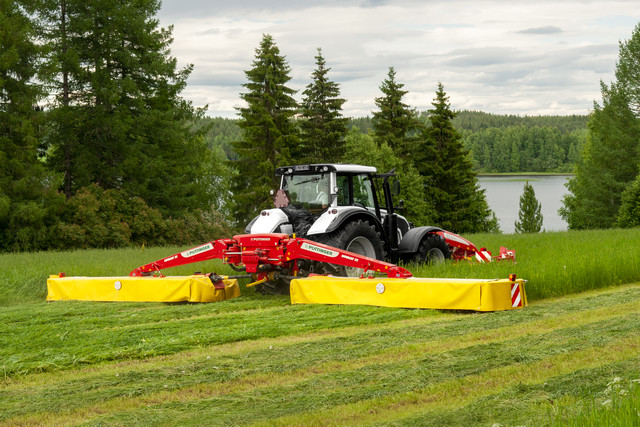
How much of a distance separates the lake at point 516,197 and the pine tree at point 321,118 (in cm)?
1393

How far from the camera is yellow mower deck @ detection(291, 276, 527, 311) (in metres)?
9.32

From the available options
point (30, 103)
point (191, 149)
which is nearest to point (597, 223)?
point (191, 149)

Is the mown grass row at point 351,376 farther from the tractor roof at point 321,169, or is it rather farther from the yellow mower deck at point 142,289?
the tractor roof at point 321,169

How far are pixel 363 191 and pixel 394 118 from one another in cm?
4426

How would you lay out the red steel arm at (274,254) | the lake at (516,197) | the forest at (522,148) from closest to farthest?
the red steel arm at (274,254) → the lake at (516,197) → the forest at (522,148)

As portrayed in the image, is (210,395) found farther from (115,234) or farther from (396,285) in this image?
(115,234)

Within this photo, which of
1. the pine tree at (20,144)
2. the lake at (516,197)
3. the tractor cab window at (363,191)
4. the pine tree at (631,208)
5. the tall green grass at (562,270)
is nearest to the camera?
the tall green grass at (562,270)

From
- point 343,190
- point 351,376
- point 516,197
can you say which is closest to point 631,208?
point 343,190

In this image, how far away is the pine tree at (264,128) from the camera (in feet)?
153

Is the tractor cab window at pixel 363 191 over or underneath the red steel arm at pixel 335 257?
over

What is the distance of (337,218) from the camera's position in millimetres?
11430

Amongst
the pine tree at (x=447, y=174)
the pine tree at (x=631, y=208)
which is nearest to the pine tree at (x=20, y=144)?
the pine tree at (x=447, y=174)

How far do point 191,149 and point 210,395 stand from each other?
1504 inches

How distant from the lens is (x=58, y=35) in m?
38.2
